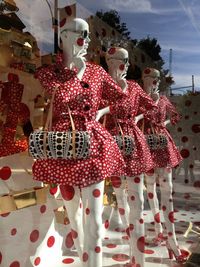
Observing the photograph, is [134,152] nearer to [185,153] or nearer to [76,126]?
[76,126]

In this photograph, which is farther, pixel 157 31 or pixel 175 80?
pixel 175 80

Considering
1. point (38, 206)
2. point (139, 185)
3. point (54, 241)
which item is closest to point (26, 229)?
point (38, 206)

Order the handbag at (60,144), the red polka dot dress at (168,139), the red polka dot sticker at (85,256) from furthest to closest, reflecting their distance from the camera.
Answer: the red polka dot dress at (168,139)
the red polka dot sticker at (85,256)
the handbag at (60,144)

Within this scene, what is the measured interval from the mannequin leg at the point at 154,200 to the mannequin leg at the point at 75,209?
0.72m

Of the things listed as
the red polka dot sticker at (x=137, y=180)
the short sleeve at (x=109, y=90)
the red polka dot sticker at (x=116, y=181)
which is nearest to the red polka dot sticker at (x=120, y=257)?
the red polka dot sticker at (x=116, y=181)

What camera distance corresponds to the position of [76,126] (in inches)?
51.8

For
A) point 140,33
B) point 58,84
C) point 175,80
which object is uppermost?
point 140,33

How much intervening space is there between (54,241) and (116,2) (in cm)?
120

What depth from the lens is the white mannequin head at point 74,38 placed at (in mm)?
1332

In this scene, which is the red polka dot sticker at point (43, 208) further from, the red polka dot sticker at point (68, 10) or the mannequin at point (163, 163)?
the red polka dot sticker at point (68, 10)

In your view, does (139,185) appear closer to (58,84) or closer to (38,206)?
(38,206)

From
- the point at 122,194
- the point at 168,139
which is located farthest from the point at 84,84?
the point at 168,139

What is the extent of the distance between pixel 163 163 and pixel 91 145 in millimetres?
761

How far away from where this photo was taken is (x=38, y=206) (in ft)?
5.65
